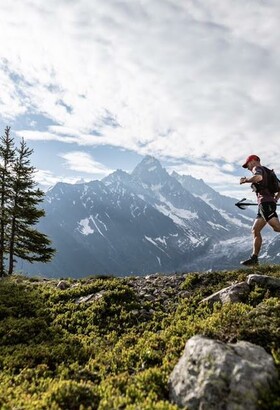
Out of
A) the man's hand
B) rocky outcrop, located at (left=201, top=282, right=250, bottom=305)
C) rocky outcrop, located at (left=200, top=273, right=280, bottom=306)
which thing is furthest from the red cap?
rocky outcrop, located at (left=201, top=282, right=250, bottom=305)

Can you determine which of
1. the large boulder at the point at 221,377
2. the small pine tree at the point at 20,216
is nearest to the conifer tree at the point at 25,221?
the small pine tree at the point at 20,216

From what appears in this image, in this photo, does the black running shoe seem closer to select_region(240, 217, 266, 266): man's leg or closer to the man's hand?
select_region(240, 217, 266, 266): man's leg

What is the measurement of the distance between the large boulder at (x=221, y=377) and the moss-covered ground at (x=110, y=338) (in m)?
0.24

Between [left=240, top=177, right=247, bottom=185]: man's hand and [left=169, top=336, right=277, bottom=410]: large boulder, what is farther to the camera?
→ [left=240, top=177, right=247, bottom=185]: man's hand

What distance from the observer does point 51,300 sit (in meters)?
13.8

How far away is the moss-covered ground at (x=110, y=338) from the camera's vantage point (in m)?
6.44

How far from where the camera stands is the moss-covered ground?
21.1 feet

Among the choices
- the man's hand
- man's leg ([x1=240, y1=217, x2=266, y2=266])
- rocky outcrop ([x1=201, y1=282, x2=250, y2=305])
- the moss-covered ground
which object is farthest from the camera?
man's leg ([x1=240, y1=217, x2=266, y2=266])

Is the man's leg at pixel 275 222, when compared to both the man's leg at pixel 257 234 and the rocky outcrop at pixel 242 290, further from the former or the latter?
the rocky outcrop at pixel 242 290

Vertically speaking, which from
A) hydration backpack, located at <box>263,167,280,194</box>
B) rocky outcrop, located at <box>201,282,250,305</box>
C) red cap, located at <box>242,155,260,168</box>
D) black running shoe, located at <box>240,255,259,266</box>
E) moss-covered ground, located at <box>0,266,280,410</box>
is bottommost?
moss-covered ground, located at <box>0,266,280,410</box>

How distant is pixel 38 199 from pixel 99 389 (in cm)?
2633

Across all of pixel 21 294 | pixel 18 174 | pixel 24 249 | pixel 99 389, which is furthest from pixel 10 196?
pixel 99 389

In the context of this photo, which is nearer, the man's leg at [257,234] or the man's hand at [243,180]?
the man's hand at [243,180]

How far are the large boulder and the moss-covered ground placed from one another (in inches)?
9.5
